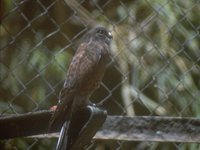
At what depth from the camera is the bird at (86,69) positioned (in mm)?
1859

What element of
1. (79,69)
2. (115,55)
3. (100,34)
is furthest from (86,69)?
(115,55)

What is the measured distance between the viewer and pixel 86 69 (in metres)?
1.97

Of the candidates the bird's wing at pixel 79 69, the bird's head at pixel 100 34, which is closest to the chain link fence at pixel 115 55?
the bird's head at pixel 100 34

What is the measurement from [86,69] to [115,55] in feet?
1.28

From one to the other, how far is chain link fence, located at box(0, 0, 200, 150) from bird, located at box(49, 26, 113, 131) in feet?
0.61

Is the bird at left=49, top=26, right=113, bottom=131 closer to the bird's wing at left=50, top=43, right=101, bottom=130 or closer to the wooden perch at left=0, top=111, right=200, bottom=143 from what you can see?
the bird's wing at left=50, top=43, right=101, bottom=130

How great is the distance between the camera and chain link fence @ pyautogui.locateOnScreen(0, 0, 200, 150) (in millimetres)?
2391

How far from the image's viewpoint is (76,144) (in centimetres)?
142

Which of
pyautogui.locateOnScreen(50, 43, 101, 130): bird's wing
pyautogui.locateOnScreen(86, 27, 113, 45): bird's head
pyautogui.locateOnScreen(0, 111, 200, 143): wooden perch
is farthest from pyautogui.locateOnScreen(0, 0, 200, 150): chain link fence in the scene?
pyautogui.locateOnScreen(0, 111, 200, 143): wooden perch

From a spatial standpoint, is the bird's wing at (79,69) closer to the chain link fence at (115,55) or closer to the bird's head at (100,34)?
the bird's head at (100,34)

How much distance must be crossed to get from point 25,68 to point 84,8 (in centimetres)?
36

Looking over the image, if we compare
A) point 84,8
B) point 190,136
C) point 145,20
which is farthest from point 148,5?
point 190,136

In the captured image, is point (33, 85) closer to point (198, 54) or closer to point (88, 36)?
point (88, 36)

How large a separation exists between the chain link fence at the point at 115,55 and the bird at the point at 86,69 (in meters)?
0.19
